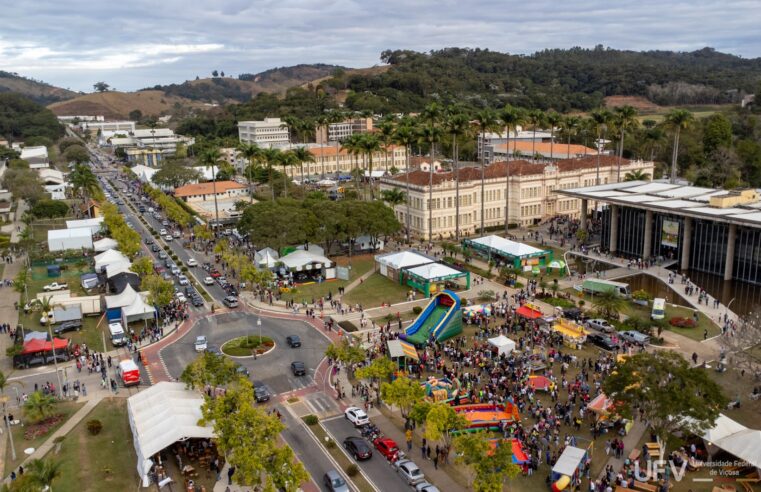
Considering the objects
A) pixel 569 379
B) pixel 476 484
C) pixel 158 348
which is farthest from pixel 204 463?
pixel 569 379

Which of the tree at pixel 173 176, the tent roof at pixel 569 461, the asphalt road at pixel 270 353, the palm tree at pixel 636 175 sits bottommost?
the asphalt road at pixel 270 353

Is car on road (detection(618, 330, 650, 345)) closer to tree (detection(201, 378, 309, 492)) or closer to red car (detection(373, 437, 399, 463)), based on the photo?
red car (detection(373, 437, 399, 463))

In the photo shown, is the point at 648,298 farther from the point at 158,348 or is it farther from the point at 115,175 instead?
the point at 115,175

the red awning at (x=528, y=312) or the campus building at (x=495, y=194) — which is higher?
the campus building at (x=495, y=194)

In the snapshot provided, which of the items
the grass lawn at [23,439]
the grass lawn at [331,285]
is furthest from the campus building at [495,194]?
the grass lawn at [23,439]

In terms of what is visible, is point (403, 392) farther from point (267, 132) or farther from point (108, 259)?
point (267, 132)

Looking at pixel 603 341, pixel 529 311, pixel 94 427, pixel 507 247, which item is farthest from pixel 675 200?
pixel 94 427

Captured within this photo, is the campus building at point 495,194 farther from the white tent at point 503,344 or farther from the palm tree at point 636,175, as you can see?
the white tent at point 503,344
